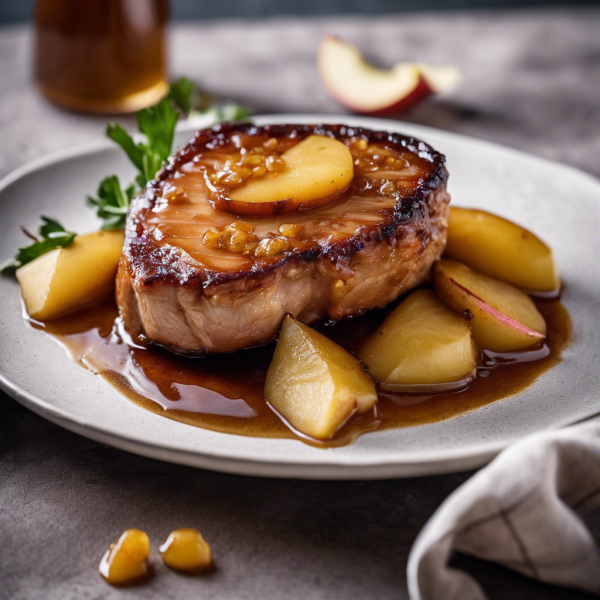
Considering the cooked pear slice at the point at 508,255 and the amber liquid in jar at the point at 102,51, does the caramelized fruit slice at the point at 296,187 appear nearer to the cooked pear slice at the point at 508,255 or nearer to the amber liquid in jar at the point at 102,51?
the cooked pear slice at the point at 508,255

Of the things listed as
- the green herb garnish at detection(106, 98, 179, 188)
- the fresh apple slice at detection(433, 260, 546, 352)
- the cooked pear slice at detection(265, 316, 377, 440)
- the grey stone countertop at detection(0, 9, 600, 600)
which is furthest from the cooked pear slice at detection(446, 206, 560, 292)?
the green herb garnish at detection(106, 98, 179, 188)

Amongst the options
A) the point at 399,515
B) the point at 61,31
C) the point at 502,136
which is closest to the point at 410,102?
the point at 502,136

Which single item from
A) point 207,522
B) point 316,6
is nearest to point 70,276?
point 207,522

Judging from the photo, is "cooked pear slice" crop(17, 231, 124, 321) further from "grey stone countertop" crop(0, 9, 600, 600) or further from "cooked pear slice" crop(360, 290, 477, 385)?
"cooked pear slice" crop(360, 290, 477, 385)

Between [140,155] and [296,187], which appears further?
[140,155]

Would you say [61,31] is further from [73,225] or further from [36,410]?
[36,410]

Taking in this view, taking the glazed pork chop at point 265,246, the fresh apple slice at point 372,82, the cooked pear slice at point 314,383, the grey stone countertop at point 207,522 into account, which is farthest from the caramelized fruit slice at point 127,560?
the fresh apple slice at point 372,82

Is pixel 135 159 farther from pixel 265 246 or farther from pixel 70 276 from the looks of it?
pixel 265 246

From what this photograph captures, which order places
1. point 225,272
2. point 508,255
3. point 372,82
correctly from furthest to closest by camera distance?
point 372,82
point 508,255
point 225,272
